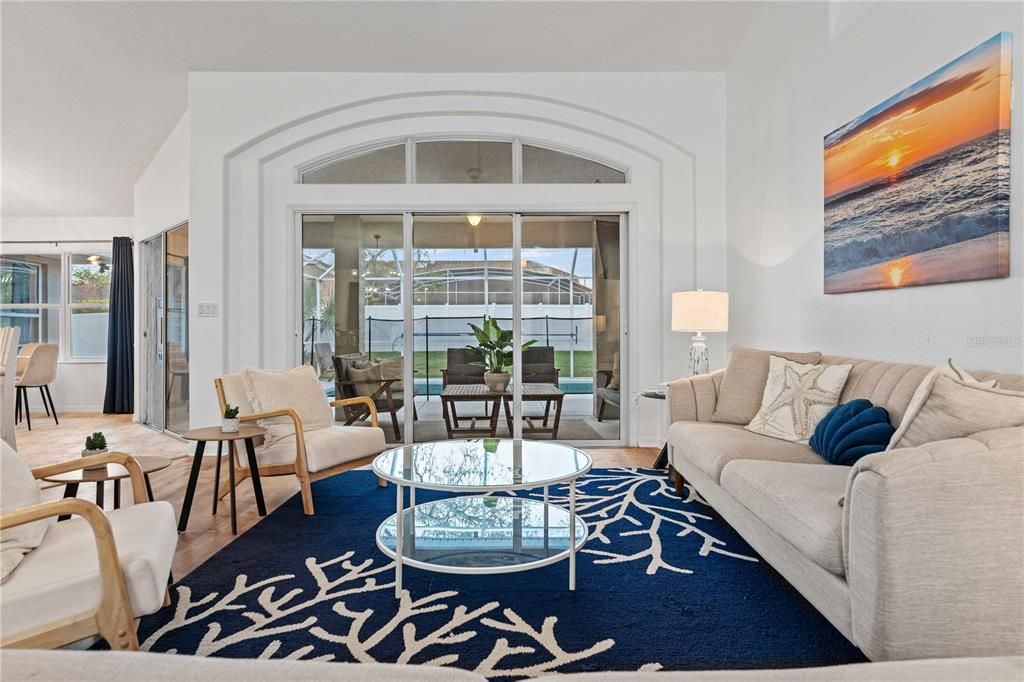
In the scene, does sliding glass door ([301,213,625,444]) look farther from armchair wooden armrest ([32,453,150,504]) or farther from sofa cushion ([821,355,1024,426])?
armchair wooden armrest ([32,453,150,504])

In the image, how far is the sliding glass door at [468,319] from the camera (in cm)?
509

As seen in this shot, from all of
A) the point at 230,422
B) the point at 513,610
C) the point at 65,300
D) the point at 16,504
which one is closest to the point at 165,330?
the point at 65,300

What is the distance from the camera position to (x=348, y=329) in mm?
5102

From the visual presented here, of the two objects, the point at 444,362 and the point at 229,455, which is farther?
the point at 444,362

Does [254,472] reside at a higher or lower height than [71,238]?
lower

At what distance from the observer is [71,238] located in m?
7.45

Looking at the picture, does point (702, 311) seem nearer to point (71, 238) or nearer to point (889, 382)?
point (889, 382)

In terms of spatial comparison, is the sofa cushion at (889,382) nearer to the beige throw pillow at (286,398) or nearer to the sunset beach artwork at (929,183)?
the sunset beach artwork at (929,183)

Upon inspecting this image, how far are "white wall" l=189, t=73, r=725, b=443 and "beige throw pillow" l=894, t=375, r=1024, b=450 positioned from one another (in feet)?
10.1

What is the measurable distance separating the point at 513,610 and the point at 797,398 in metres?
1.82

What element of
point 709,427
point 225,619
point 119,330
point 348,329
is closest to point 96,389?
point 119,330

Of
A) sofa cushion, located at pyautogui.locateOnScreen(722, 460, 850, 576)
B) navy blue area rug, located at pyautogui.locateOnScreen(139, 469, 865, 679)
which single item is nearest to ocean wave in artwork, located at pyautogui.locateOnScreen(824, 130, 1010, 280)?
sofa cushion, located at pyautogui.locateOnScreen(722, 460, 850, 576)

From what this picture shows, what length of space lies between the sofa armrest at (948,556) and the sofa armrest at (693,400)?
78.4 inches

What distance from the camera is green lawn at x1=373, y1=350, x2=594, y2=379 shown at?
5.11 meters
